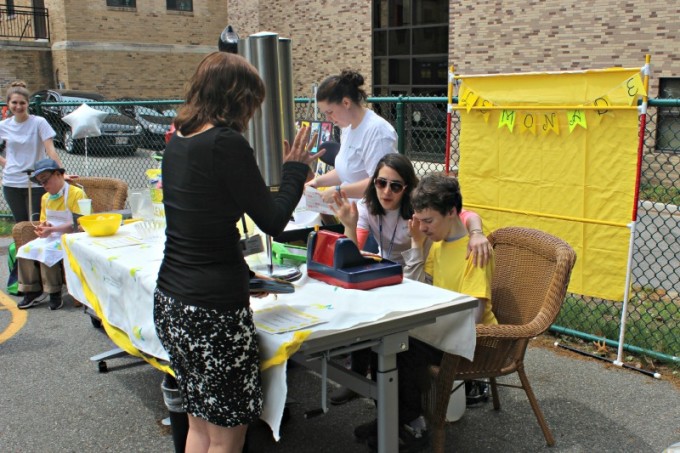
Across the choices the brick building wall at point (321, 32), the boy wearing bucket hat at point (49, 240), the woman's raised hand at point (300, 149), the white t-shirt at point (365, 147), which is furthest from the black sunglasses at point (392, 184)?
the brick building wall at point (321, 32)

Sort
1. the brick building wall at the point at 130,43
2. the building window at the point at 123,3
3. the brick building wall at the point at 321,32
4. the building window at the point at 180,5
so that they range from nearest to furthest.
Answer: the brick building wall at the point at 321,32 < the brick building wall at the point at 130,43 < the building window at the point at 123,3 < the building window at the point at 180,5

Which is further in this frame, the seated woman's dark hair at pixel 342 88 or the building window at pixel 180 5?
the building window at pixel 180 5

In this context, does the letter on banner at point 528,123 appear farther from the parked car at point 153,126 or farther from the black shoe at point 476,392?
the parked car at point 153,126

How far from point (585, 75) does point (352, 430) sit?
8.34 ft

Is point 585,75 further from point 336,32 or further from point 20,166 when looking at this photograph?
point 336,32

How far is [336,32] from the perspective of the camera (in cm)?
1970

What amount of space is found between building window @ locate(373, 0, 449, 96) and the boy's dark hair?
14.5m

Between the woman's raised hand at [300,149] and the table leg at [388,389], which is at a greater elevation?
the woman's raised hand at [300,149]

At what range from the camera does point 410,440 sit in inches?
125

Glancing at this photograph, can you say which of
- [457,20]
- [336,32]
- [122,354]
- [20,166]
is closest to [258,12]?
[336,32]

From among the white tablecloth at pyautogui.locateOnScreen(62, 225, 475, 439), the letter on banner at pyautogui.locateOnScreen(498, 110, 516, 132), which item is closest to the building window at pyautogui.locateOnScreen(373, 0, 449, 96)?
the letter on banner at pyautogui.locateOnScreen(498, 110, 516, 132)

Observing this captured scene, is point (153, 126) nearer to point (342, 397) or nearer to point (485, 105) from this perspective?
point (485, 105)

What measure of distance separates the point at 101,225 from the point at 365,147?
1661mm

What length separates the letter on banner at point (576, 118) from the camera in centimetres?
421
